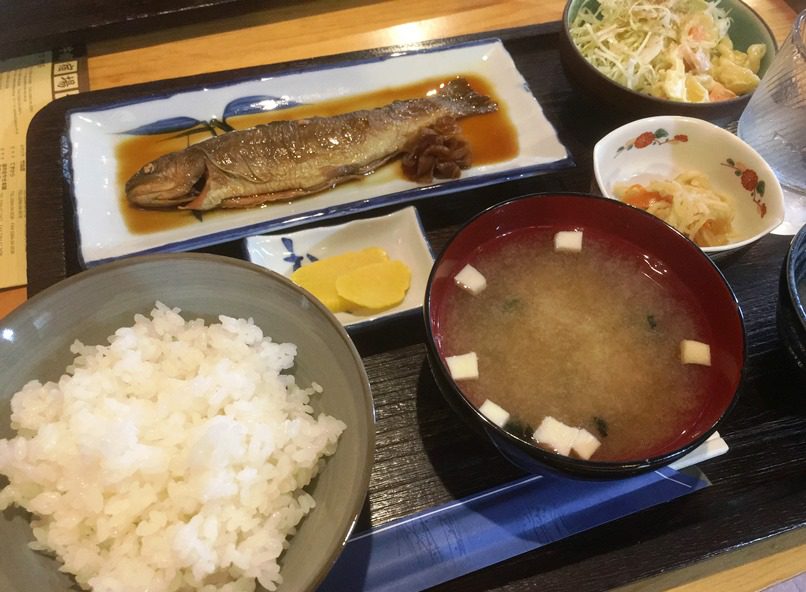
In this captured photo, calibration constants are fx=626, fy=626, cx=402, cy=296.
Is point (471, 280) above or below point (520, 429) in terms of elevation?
above

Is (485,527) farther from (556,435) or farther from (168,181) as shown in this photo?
(168,181)

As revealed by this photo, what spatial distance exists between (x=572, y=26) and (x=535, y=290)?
53.6 inches

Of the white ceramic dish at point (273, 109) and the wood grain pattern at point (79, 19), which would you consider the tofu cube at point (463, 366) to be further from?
the wood grain pattern at point (79, 19)

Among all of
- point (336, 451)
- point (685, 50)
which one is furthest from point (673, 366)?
point (685, 50)

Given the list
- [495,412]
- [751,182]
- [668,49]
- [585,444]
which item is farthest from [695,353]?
[668,49]

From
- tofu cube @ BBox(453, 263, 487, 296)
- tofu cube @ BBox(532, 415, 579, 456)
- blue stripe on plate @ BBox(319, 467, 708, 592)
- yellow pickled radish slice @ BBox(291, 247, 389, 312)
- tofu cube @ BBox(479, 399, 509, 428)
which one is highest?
tofu cube @ BBox(453, 263, 487, 296)

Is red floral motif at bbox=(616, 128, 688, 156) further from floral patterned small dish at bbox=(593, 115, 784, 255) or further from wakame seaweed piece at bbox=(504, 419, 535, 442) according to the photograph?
wakame seaweed piece at bbox=(504, 419, 535, 442)

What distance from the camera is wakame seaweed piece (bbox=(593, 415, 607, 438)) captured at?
132 centimetres

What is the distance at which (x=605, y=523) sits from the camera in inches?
54.9

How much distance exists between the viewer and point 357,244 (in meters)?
1.95

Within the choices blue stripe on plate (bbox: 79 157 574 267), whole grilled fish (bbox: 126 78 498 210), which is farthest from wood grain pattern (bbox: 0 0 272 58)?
blue stripe on plate (bbox: 79 157 574 267)

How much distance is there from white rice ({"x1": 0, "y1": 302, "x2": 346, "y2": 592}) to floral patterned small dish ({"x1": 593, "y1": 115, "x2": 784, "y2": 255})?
119 centimetres

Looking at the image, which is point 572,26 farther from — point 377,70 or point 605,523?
point 605,523

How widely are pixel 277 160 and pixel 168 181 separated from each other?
0.36 m
